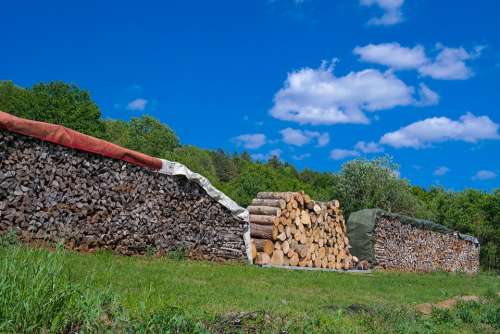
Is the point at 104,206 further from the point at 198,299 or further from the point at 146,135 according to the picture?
the point at 146,135

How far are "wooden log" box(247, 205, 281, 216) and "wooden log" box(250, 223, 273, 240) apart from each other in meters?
0.42

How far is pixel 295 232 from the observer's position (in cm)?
1503

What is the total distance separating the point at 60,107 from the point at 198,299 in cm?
2786

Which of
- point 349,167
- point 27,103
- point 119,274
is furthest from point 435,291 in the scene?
point 27,103

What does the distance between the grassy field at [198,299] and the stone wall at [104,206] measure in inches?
31.2

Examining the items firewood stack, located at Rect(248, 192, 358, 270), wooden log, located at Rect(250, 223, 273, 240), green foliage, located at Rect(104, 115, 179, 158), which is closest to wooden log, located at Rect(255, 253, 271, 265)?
firewood stack, located at Rect(248, 192, 358, 270)

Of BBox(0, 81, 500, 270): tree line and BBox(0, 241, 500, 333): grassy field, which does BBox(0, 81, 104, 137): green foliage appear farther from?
BBox(0, 241, 500, 333): grassy field

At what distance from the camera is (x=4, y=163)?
28.3ft

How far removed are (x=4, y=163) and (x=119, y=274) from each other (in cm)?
316

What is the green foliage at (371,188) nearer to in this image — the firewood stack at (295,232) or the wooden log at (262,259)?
the firewood stack at (295,232)

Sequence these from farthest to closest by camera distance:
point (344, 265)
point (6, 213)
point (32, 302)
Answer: point (344, 265), point (6, 213), point (32, 302)

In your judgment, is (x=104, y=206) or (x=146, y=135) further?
(x=146, y=135)

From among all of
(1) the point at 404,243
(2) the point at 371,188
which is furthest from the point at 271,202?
(2) the point at 371,188

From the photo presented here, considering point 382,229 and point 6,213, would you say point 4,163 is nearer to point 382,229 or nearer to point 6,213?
point 6,213
